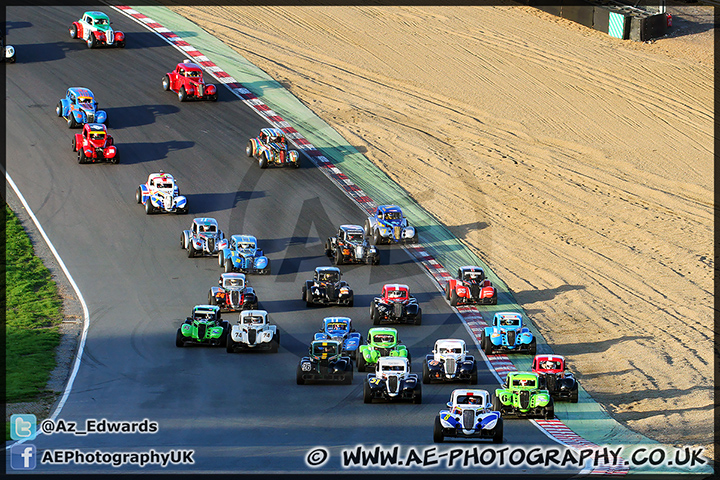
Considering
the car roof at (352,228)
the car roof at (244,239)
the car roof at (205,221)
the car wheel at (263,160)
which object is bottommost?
the car roof at (244,239)

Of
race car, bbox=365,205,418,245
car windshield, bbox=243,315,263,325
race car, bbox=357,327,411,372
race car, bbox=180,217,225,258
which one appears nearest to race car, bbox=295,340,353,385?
race car, bbox=357,327,411,372

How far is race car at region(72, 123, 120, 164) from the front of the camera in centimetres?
5431

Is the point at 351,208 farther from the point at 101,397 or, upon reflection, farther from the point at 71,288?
the point at 101,397

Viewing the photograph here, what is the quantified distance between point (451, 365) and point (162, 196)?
20.5 m

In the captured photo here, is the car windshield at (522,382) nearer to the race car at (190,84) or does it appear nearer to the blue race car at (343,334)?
the blue race car at (343,334)

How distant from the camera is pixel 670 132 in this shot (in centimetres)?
5788

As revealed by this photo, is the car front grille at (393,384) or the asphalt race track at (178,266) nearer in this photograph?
the asphalt race track at (178,266)

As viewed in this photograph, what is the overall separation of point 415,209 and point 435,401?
66.1 feet

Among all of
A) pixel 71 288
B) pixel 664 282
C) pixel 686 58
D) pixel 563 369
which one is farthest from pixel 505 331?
pixel 686 58

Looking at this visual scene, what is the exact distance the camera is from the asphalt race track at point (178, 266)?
30.2 m

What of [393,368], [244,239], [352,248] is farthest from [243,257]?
[393,368]

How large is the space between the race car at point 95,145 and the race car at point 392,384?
26.7m

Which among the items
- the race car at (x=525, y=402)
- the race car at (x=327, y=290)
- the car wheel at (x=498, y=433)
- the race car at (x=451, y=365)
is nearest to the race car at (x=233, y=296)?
the race car at (x=327, y=290)

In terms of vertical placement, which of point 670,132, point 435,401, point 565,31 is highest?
point 565,31
